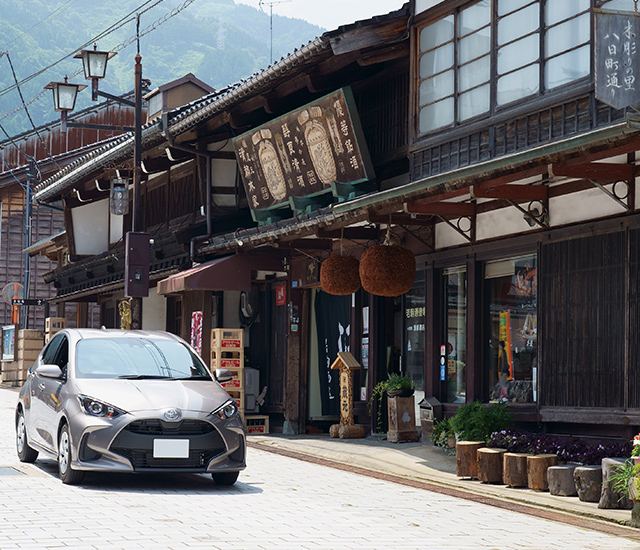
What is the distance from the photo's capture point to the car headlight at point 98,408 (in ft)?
32.8

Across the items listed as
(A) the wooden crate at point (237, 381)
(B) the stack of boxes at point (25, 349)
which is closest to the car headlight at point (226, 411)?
(A) the wooden crate at point (237, 381)

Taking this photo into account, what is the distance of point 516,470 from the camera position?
1167cm

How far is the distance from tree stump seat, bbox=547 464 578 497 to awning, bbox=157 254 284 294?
983 centimetres

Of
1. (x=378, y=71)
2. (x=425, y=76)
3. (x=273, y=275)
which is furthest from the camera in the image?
(x=273, y=275)

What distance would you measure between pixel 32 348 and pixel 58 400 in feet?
93.1

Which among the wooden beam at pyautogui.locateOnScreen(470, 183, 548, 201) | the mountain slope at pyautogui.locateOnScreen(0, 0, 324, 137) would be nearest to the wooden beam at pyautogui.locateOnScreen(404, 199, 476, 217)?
the wooden beam at pyautogui.locateOnScreen(470, 183, 548, 201)

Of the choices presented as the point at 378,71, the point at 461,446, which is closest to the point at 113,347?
the point at 461,446

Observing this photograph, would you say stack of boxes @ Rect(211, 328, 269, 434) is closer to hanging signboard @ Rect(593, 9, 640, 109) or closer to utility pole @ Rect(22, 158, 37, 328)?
hanging signboard @ Rect(593, 9, 640, 109)

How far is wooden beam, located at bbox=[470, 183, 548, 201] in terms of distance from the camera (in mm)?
11984

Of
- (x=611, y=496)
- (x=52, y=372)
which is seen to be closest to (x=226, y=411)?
(x=52, y=372)

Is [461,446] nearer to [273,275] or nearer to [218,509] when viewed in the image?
[218,509]

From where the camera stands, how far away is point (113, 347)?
11.5 meters

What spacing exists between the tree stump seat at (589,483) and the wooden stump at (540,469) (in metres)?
0.72

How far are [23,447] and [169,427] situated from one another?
130 inches
